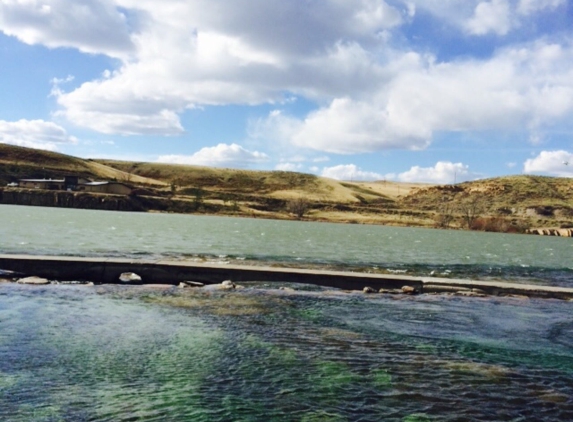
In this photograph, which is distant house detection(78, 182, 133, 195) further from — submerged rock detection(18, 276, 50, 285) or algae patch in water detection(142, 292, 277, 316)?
algae patch in water detection(142, 292, 277, 316)

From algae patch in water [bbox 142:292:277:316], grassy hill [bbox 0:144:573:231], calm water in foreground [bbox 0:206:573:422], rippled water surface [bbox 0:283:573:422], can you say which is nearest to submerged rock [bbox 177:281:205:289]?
calm water in foreground [bbox 0:206:573:422]

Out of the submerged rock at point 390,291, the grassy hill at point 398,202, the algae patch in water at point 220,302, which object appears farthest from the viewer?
the grassy hill at point 398,202

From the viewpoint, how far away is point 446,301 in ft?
61.6

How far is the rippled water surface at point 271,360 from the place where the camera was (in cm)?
825

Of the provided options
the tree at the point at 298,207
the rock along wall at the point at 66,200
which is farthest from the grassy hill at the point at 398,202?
the rock along wall at the point at 66,200

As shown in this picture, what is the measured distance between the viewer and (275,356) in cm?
1090

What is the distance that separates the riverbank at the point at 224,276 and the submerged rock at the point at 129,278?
0.04 m

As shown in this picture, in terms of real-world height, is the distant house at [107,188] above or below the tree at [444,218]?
above

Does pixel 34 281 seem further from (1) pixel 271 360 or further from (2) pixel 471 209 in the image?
(2) pixel 471 209

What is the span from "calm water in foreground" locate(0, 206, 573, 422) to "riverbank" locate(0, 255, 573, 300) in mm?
1557

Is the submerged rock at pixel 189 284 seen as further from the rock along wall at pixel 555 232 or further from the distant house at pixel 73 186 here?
the distant house at pixel 73 186

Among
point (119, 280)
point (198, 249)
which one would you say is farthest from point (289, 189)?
point (119, 280)

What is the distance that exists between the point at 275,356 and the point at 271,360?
30cm

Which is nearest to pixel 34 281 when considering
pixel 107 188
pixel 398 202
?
pixel 107 188
